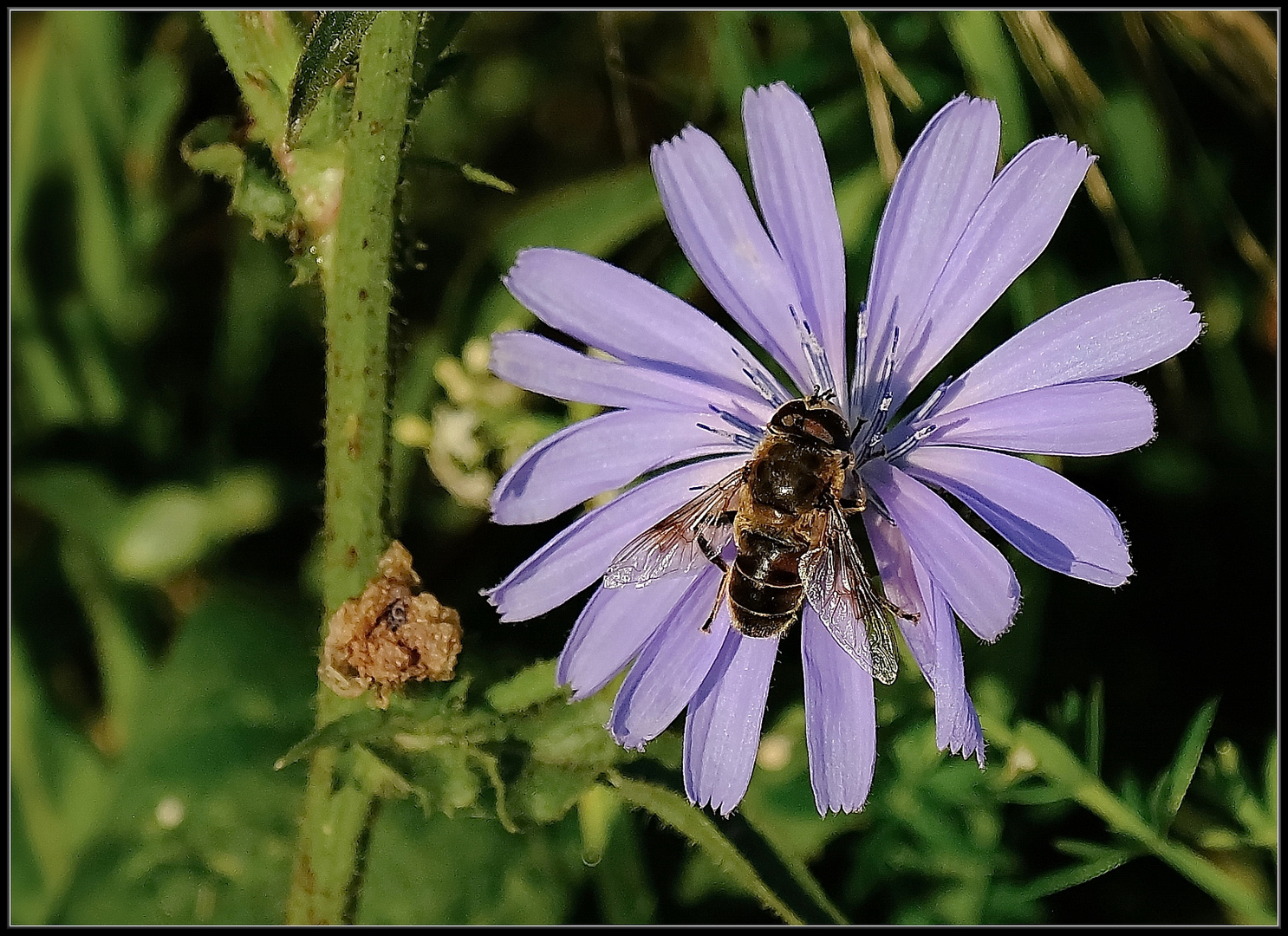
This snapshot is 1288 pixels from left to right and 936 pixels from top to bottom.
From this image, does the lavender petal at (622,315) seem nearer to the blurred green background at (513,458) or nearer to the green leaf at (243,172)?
the blurred green background at (513,458)

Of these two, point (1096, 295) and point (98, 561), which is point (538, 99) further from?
point (1096, 295)

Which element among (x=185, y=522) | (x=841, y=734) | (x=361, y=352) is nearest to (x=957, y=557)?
(x=841, y=734)

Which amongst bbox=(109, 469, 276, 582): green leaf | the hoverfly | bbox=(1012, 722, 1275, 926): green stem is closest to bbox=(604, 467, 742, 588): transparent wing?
the hoverfly

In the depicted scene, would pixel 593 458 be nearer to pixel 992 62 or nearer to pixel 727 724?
pixel 727 724

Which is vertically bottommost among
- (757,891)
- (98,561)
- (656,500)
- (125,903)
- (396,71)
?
(125,903)

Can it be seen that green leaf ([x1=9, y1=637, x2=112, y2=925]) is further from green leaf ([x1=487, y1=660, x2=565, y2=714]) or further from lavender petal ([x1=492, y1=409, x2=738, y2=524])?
lavender petal ([x1=492, y1=409, x2=738, y2=524])

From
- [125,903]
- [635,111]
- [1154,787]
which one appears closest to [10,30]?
[635,111]
